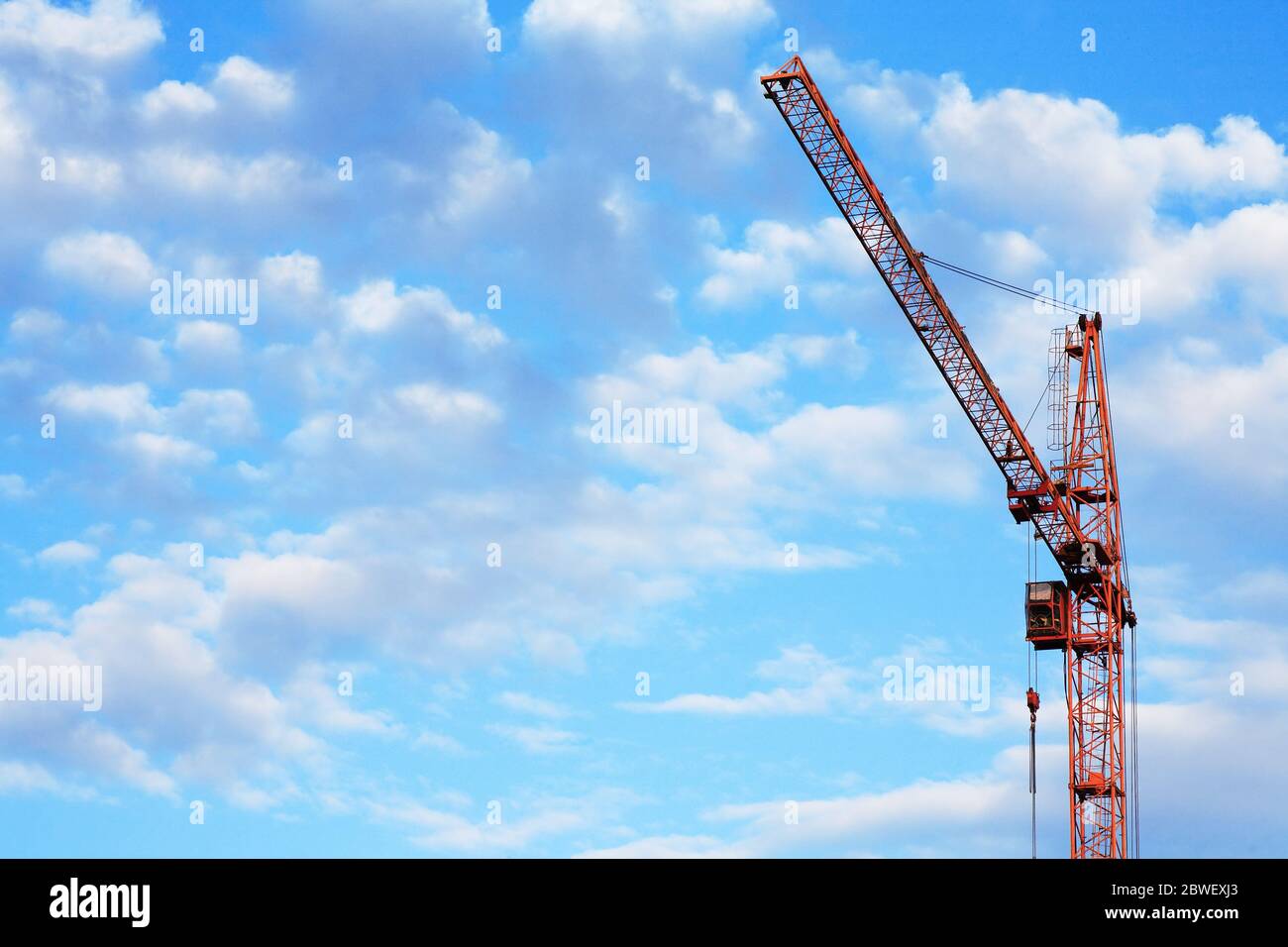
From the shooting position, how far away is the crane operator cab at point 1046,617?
405ft

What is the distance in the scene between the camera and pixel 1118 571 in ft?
420

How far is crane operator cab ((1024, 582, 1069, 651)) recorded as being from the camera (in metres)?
123

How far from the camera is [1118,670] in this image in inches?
4946

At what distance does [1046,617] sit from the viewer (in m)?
124
